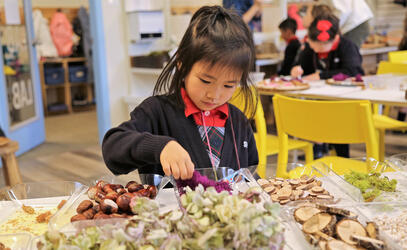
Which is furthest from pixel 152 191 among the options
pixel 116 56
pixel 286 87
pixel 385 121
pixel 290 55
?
pixel 290 55

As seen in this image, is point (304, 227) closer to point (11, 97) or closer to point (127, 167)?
point (127, 167)

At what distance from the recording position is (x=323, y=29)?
11.1ft

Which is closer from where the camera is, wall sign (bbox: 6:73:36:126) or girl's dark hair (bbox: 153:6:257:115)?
girl's dark hair (bbox: 153:6:257:115)

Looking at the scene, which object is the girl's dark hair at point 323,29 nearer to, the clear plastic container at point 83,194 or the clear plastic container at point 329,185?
the clear plastic container at point 329,185

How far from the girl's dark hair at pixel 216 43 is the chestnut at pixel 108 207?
44 centimetres

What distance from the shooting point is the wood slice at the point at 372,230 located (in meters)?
0.82

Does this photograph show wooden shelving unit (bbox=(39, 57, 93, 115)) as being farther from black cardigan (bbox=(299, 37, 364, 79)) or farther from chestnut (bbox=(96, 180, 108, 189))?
chestnut (bbox=(96, 180, 108, 189))

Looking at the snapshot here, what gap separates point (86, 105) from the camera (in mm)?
6871

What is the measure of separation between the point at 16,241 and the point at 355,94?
2272 millimetres

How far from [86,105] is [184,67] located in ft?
19.3

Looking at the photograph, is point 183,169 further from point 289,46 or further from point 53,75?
point 53,75

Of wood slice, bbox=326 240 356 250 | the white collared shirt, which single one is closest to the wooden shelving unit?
the white collared shirt

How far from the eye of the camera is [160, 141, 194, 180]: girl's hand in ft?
3.15

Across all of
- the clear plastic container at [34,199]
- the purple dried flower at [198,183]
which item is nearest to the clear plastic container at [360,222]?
the purple dried flower at [198,183]
